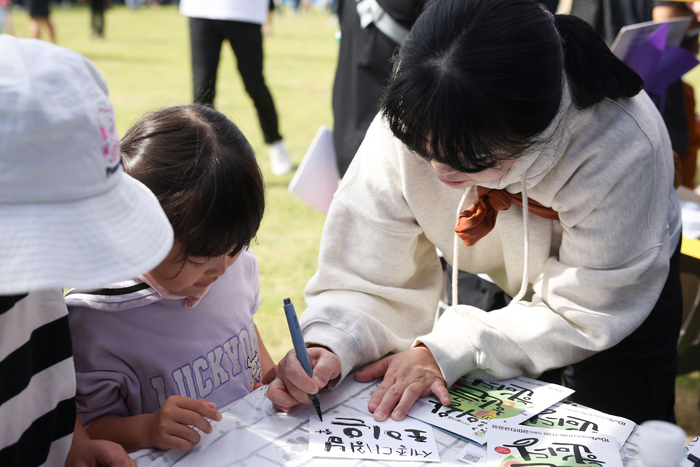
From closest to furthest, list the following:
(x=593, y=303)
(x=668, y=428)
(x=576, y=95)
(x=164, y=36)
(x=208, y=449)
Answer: (x=668, y=428) → (x=208, y=449) → (x=576, y=95) → (x=593, y=303) → (x=164, y=36)

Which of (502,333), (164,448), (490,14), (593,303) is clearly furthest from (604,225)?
(164,448)

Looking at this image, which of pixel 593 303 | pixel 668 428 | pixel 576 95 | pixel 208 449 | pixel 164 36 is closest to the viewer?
pixel 668 428

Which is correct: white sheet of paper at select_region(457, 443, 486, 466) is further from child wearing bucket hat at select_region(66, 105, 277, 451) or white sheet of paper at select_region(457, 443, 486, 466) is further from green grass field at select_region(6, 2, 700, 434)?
green grass field at select_region(6, 2, 700, 434)

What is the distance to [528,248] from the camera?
45.8 inches

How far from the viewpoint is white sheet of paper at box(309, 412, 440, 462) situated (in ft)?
2.73

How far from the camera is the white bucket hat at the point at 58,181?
0.52 metres

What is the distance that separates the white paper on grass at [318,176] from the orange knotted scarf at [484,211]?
855mm

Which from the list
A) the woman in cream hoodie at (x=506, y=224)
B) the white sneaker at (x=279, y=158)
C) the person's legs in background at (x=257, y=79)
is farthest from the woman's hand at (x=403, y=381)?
the white sneaker at (x=279, y=158)

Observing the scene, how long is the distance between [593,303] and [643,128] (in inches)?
12.6

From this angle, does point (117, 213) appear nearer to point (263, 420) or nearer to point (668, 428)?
point (263, 420)

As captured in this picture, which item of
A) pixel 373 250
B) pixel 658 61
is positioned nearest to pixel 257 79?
pixel 658 61

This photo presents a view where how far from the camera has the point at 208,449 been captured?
2.76 feet

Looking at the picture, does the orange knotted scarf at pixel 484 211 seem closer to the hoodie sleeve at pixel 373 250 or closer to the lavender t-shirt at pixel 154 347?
the hoodie sleeve at pixel 373 250

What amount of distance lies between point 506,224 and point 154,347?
70 centimetres
